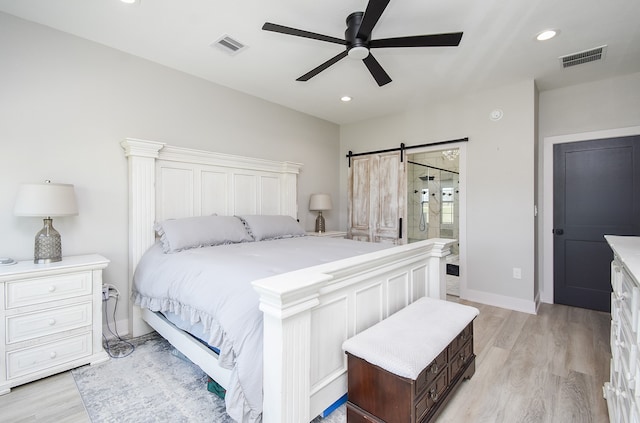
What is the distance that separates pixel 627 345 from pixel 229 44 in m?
3.23

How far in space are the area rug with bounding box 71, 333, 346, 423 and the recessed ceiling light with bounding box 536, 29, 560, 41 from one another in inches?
123

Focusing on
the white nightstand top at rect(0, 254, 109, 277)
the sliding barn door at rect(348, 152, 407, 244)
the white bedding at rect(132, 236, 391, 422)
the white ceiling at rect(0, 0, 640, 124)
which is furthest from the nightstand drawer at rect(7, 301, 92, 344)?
the sliding barn door at rect(348, 152, 407, 244)

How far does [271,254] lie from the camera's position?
2.32 m

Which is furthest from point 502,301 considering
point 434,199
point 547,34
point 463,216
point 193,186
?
point 193,186

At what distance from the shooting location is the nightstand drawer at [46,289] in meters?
1.93

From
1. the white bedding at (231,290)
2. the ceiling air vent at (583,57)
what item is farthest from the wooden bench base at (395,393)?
the ceiling air vent at (583,57)

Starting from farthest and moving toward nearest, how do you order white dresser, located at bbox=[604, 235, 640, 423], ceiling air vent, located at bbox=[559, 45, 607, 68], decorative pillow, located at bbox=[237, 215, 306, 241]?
decorative pillow, located at bbox=[237, 215, 306, 241] < ceiling air vent, located at bbox=[559, 45, 607, 68] < white dresser, located at bbox=[604, 235, 640, 423]

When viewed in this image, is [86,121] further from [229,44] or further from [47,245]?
[229,44]

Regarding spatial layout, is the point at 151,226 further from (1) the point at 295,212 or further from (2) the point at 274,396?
(2) the point at 274,396

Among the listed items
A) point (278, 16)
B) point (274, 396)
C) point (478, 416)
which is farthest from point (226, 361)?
point (278, 16)

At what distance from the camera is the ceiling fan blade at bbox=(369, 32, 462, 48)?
1.92 meters

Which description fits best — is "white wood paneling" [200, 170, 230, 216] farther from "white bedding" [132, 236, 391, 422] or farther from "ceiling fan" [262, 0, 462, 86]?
"ceiling fan" [262, 0, 462, 86]

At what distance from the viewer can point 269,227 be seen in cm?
330

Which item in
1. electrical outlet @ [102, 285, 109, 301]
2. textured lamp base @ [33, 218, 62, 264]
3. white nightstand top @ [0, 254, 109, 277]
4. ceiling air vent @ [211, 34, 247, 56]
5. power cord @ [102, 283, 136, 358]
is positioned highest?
ceiling air vent @ [211, 34, 247, 56]
